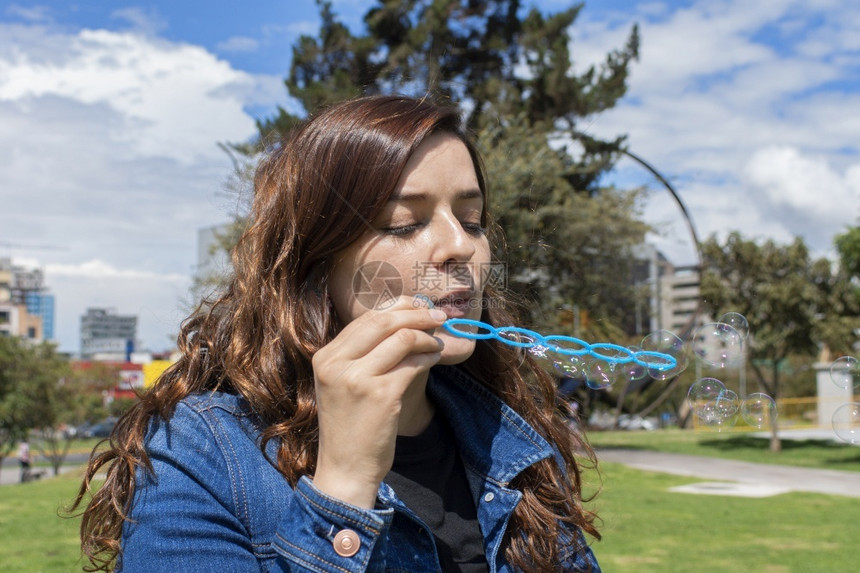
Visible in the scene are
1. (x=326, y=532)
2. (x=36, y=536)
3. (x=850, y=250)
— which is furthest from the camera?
(x=850, y=250)

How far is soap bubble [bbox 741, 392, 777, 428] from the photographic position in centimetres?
264

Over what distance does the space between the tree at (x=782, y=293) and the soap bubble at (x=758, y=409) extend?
12.8 metres

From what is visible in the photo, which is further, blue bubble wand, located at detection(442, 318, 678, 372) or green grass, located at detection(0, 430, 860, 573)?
green grass, located at detection(0, 430, 860, 573)

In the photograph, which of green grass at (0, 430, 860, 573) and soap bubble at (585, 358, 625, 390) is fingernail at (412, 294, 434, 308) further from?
green grass at (0, 430, 860, 573)

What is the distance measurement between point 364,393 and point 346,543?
25 cm

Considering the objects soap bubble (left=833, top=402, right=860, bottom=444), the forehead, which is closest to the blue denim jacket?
the forehead

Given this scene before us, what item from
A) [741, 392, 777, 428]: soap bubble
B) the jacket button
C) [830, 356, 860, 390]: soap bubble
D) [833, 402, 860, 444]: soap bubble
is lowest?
the jacket button

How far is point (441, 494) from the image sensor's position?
169cm

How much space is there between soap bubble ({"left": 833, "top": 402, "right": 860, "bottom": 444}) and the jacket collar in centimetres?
154

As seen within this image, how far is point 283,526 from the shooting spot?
1320mm

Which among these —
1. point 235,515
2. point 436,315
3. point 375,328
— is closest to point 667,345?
point 436,315

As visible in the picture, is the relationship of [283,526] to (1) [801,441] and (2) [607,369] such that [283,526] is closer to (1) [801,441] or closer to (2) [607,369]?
(2) [607,369]

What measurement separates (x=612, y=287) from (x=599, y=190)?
8.44 ft

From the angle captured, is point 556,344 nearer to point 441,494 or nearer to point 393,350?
point 441,494
